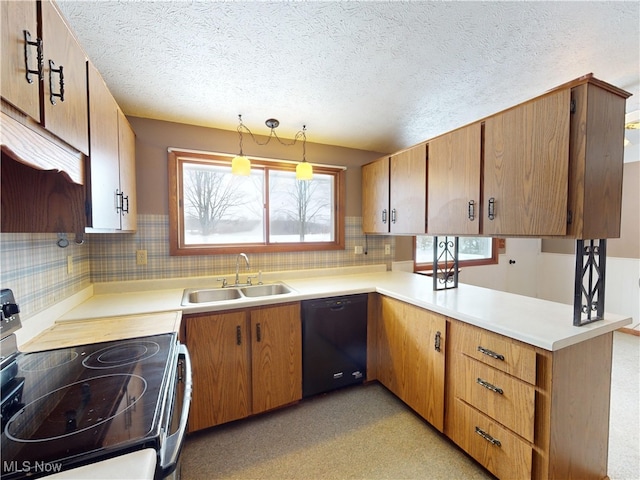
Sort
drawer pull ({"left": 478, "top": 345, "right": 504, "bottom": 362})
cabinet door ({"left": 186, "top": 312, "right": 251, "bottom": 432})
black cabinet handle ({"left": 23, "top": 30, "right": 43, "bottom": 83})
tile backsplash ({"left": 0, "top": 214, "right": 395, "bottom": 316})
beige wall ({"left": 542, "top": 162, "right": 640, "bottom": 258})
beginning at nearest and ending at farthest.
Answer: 1. black cabinet handle ({"left": 23, "top": 30, "right": 43, "bottom": 83})
2. tile backsplash ({"left": 0, "top": 214, "right": 395, "bottom": 316})
3. drawer pull ({"left": 478, "top": 345, "right": 504, "bottom": 362})
4. cabinet door ({"left": 186, "top": 312, "right": 251, "bottom": 432})
5. beige wall ({"left": 542, "top": 162, "right": 640, "bottom": 258})

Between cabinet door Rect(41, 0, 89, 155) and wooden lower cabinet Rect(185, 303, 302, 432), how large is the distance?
116 centimetres

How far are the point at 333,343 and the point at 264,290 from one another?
756 mm

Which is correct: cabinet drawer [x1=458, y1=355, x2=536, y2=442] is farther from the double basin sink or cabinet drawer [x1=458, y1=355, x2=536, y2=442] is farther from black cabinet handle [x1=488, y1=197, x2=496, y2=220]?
the double basin sink

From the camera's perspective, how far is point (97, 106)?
1190mm

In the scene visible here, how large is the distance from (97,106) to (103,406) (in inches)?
47.1

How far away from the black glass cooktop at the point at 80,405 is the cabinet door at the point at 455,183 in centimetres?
185

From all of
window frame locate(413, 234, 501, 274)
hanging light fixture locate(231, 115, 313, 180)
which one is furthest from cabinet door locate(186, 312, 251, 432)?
window frame locate(413, 234, 501, 274)

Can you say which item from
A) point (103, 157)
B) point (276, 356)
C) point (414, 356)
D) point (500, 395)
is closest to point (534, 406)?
point (500, 395)

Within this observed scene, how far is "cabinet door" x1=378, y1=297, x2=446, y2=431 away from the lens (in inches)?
68.4

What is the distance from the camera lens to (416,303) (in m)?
1.87

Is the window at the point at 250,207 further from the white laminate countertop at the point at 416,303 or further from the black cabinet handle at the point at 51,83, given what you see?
the black cabinet handle at the point at 51,83

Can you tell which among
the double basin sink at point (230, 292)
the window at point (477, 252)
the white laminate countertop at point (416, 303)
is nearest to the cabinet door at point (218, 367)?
the white laminate countertop at point (416, 303)

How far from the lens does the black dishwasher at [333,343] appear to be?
2061mm

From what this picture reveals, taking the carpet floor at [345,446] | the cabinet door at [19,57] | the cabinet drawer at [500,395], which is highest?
the cabinet door at [19,57]
